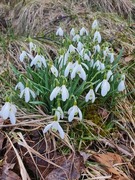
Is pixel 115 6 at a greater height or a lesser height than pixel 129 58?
greater

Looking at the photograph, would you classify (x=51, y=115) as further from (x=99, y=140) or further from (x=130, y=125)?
(x=130, y=125)

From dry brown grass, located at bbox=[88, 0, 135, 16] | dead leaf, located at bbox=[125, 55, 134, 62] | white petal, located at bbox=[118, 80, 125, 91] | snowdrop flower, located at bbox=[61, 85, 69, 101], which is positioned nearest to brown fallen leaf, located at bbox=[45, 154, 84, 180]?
snowdrop flower, located at bbox=[61, 85, 69, 101]

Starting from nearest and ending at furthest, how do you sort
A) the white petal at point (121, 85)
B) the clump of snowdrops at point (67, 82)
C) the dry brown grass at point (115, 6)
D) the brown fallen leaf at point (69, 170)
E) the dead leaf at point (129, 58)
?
the brown fallen leaf at point (69, 170), the clump of snowdrops at point (67, 82), the white petal at point (121, 85), the dead leaf at point (129, 58), the dry brown grass at point (115, 6)

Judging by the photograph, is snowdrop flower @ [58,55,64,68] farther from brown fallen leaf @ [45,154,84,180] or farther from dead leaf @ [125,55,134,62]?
dead leaf @ [125,55,134,62]

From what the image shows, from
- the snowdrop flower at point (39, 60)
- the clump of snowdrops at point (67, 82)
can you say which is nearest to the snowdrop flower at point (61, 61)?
the clump of snowdrops at point (67, 82)

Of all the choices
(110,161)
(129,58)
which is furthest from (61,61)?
(129,58)

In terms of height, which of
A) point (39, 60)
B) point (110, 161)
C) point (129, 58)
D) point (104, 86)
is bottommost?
point (110, 161)

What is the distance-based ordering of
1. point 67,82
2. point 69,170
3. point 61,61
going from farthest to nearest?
point 61,61
point 67,82
point 69,170

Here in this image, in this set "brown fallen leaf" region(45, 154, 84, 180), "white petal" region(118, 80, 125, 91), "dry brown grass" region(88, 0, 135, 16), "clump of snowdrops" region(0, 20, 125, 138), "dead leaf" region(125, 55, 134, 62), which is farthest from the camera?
"dry brown grass" region(88, 0, 135, 16)

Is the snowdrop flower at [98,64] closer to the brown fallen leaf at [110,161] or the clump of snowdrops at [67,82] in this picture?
the clump of snowdrops at [67,82]

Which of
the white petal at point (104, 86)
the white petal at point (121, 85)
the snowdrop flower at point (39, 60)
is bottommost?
the white petal at point (121, 85)

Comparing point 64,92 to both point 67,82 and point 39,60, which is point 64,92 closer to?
point 67,82
